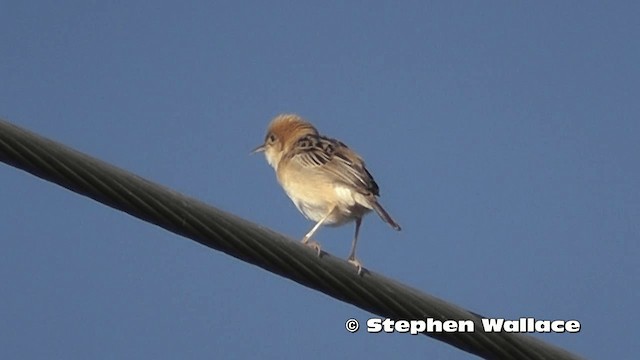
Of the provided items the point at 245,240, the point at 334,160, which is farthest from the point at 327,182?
the point at 245,240

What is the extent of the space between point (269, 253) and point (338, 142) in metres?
6.35

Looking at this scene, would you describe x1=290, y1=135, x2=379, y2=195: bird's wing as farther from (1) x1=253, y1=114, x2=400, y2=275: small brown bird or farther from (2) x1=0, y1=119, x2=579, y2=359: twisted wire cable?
(2) x1=0, y1=119, x2=579, y2=359: twisted wire cable

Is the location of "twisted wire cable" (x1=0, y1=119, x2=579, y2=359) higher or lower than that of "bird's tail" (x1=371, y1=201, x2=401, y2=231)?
lower

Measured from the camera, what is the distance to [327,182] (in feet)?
34.5

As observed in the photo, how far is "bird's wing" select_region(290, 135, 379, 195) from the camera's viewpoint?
33.6ft

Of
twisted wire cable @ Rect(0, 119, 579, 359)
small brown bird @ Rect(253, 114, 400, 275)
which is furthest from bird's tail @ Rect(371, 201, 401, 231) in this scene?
twisted wire cable @ Rect(0, 119, 579, 359)

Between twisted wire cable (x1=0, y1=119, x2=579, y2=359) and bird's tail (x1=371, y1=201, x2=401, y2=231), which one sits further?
bird's tail (x1=371, y1=201, x2=401, y2=231)

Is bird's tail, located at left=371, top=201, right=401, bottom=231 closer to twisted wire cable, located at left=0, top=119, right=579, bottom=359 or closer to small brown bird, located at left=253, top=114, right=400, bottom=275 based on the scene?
small brown bird, located at left=253, top=114, right=400, bottom=275

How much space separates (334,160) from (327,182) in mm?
340

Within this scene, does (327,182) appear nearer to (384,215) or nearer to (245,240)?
(384,215)

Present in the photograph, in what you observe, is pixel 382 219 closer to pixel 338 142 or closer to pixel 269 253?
pixel 338 142

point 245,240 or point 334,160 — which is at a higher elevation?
point 334,160

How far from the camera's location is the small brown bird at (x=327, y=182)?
1017cm

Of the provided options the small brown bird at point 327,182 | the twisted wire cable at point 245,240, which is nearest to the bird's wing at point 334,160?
the small brown bird at point 327,182
